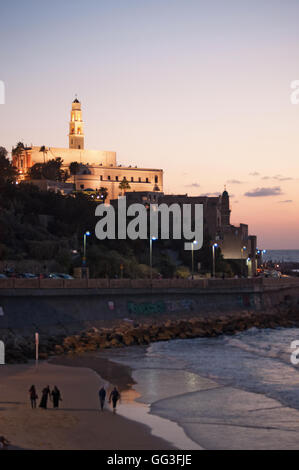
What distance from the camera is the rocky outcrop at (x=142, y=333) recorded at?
5453 centimetres

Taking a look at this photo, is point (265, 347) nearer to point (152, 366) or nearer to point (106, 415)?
point (152, 366)

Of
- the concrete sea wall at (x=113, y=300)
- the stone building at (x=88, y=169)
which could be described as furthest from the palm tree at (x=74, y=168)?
the concrete sea wall at (x=113, y=300)

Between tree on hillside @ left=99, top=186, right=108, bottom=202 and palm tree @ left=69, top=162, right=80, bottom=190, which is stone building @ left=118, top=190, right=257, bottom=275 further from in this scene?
palm tree @ left=69, top=162, right=80, bottom=190

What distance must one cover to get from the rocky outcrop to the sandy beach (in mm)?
9140

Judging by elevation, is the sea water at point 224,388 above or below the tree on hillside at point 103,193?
below

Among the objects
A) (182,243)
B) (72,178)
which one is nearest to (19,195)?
(182,243)

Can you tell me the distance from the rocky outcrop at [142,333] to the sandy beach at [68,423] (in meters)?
9.14

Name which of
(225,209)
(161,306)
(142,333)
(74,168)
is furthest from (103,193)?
(142,333)

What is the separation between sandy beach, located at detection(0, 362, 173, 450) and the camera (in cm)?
2912

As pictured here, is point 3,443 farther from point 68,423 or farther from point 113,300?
point 113,300

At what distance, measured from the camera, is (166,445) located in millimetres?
30188

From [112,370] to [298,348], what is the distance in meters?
22.5

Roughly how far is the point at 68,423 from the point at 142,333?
33381 mm

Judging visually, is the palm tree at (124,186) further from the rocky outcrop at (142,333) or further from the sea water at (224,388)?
the sea water at (224,388)
